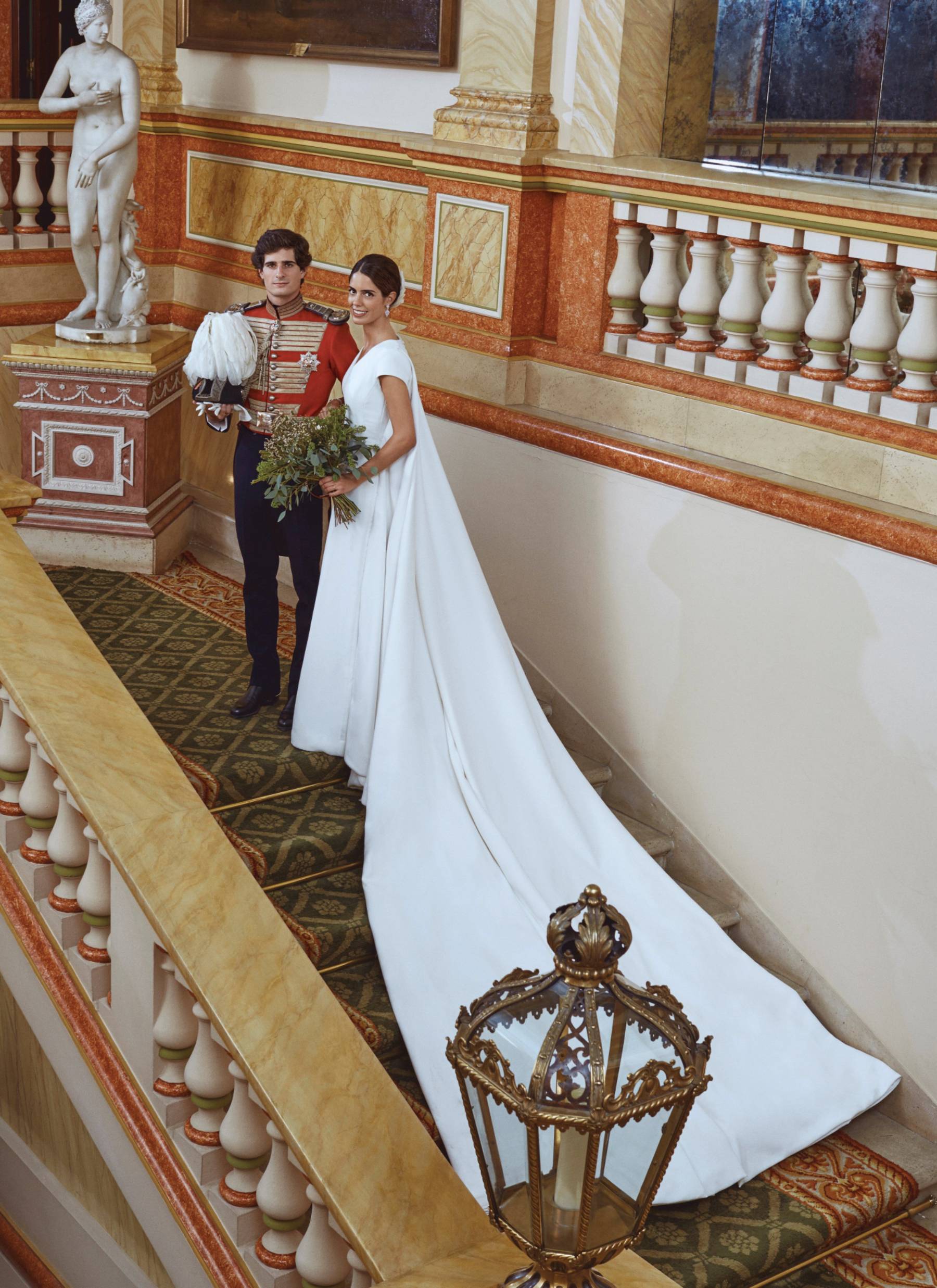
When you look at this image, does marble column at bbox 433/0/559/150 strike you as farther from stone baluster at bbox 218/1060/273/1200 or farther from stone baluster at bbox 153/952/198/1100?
stone baluster at bbox 218/1060/273/1200

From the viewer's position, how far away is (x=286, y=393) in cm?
535

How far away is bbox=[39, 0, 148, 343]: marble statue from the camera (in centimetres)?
659

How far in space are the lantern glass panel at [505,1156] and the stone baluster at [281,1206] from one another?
0.75 m

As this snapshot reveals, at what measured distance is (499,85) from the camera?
5781 mm

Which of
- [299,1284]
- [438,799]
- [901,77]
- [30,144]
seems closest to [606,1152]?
[299,1284]

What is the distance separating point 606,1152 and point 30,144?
639 centimetres

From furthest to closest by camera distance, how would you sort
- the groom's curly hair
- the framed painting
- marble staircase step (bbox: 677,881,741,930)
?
the framed painting
marble staircase step (bbox: 677,881,741,930)
the groom's curly hair

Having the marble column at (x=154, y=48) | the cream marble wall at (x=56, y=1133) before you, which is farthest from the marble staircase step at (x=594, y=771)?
the marble column at (x=154, y=48)

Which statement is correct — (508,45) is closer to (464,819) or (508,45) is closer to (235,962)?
(464,819)

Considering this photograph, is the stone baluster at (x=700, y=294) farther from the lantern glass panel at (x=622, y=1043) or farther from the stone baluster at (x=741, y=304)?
the lantern glass panel at (x=622, y=1043)

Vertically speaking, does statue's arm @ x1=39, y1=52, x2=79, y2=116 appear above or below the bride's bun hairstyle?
above

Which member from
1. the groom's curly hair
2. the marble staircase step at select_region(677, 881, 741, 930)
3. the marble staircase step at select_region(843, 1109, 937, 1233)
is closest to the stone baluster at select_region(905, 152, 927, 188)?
the groom's curly hair

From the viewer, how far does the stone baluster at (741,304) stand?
5.13 metres

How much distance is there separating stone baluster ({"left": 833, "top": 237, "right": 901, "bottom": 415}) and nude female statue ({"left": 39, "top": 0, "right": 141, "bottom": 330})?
348cm
